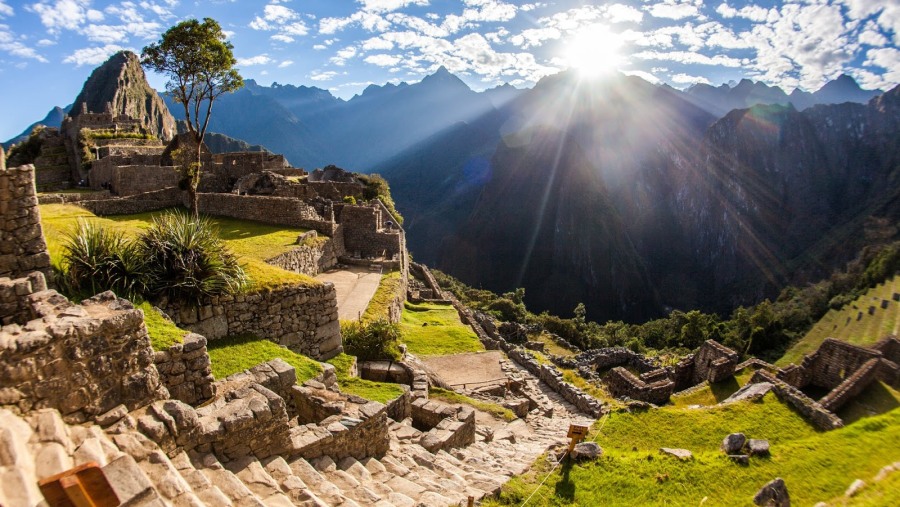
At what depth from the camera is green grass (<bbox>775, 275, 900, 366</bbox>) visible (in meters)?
44.9

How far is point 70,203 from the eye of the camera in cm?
2123

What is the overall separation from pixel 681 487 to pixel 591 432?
334 cm

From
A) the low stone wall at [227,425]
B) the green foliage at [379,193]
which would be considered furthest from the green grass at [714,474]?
the green foliage at [379,193]

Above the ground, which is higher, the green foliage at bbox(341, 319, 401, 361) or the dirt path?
the green foliage at bbox(341, 319, 401, 361)

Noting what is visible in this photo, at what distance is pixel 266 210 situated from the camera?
22.9 meters

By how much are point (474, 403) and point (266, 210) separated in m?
14.5

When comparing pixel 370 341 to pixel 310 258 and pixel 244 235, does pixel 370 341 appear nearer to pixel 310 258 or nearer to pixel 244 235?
pixel 310 258

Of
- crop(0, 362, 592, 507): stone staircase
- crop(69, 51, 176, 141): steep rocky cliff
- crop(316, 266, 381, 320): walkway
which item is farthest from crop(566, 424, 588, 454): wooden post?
crop(69, 51, 176, 141): steep rocky cliff

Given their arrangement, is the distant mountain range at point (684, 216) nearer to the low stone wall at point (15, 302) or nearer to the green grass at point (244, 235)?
the green grass at point (244, 235)

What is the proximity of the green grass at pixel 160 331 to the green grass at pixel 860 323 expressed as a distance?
138 ft

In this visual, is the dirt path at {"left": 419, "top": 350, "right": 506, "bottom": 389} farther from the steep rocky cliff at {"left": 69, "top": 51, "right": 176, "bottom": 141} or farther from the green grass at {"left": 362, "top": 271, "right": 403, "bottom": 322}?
the steep rocky cliff at {"left": 69, "top": 51, "right": 176, "bottom": 141}

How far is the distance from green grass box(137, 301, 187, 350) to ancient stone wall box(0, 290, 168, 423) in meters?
0.89

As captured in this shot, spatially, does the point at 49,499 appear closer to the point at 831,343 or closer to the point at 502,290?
the point at 831,343

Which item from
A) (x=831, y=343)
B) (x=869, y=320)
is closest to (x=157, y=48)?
(x=831, y=343)
